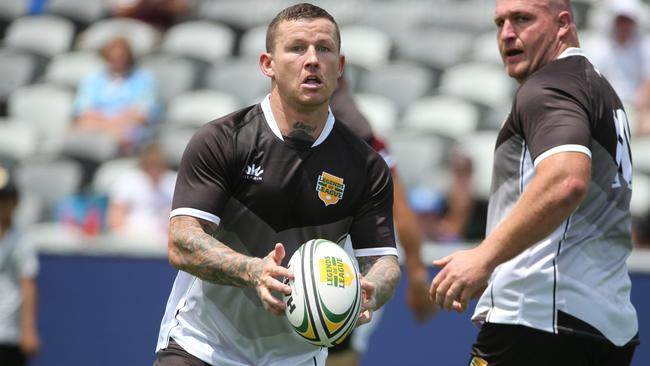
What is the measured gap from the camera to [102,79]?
1274 cm

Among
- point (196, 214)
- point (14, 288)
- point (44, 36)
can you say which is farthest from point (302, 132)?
point (44, 36)

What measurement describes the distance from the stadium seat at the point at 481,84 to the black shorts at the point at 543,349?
7.40m

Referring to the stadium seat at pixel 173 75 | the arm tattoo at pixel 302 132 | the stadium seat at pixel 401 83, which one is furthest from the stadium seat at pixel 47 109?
the arm tattoo at pixel 302 132

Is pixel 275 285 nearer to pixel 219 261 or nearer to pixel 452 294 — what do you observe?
pixel 219 261

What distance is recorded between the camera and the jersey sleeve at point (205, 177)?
4.66 meters

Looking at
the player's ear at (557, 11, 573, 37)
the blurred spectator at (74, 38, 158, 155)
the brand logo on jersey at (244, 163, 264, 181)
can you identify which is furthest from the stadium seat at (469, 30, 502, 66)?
the brand logo on jersey at (244, 163, 264, 181)

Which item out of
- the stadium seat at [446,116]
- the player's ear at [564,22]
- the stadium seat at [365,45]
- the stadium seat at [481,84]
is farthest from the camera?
the stadium seat at [365,45]

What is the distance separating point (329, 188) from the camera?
16.0ft

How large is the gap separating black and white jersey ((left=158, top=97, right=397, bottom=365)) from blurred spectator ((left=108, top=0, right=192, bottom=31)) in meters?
10.3

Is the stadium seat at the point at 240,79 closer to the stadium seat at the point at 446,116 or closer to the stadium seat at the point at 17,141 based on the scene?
the stadium seat at the point at 446,116

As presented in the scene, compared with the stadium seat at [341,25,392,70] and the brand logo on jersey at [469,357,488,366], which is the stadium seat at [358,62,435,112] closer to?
the stadium seat at [341,25,392,70]

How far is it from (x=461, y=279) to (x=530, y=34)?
1228 mm

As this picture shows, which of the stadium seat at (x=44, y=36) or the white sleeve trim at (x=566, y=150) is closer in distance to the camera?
the white sleeve trim at (x=566, y=150)

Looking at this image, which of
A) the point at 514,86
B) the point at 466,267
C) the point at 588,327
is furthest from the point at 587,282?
the point at 514,86
